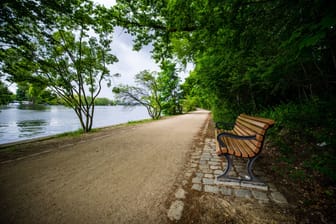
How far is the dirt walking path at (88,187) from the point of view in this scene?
161 cm

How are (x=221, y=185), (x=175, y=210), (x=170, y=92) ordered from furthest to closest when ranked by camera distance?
(x=170, y=92), (x=221, y=185), (x=175, y=210)

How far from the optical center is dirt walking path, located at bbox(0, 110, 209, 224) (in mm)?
1613

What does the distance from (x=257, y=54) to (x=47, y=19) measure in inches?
275

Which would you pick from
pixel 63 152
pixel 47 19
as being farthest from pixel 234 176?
pixel 47 19

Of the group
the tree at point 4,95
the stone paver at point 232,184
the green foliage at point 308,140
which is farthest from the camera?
the tree at point 4,95

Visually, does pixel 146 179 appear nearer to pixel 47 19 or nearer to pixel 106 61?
pixel 47 19

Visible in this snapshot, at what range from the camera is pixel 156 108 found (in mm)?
21656

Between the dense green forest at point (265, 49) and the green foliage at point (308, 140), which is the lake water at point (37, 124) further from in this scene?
the green foliage at point (308, 140)

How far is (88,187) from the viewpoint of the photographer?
2.19m

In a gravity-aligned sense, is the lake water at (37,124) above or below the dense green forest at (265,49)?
below

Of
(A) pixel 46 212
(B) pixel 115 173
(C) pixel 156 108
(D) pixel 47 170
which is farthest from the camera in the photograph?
(C) pixel 156 108

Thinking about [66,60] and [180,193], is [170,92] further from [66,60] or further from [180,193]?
[180,193]

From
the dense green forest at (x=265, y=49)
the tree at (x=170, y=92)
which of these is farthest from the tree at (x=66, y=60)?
the tree at (x=170, y=92)

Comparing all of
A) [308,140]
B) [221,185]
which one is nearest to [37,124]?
[221,185]
